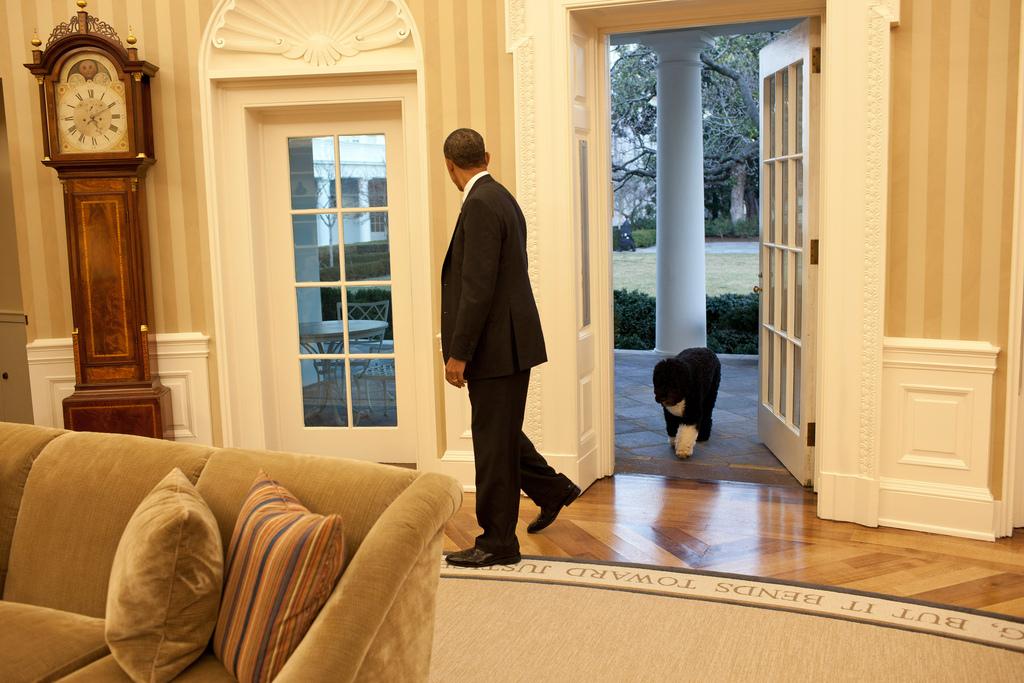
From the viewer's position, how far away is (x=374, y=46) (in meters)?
4.56

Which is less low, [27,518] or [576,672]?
[27,518]

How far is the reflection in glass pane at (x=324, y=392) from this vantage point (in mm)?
5090

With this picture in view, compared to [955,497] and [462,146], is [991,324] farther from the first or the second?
[462,146]

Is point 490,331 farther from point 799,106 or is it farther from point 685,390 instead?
point 799,106

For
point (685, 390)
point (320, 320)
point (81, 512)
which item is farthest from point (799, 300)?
Answer: point (81, 512)

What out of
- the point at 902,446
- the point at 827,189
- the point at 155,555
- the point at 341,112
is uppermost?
the point at 341,112

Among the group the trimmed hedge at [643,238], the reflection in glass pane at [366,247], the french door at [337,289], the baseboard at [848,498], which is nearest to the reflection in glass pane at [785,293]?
the baseboard at [848,498]

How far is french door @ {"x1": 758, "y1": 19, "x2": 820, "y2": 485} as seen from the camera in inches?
177

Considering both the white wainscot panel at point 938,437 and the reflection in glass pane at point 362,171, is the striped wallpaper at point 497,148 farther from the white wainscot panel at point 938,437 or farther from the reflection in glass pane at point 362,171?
the reflection in glass pane at point 362,171

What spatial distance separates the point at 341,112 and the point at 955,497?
3302mm

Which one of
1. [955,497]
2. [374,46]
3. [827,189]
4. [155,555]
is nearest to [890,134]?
[827,189]

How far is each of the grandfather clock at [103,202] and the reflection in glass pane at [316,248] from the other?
77 centimetres

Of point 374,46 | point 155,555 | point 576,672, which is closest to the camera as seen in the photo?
point 155,555

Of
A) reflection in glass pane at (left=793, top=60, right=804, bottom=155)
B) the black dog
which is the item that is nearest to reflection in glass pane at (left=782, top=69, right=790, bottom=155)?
reflection in glass pane at (left=793, top=60, right=804, bottom=155)
